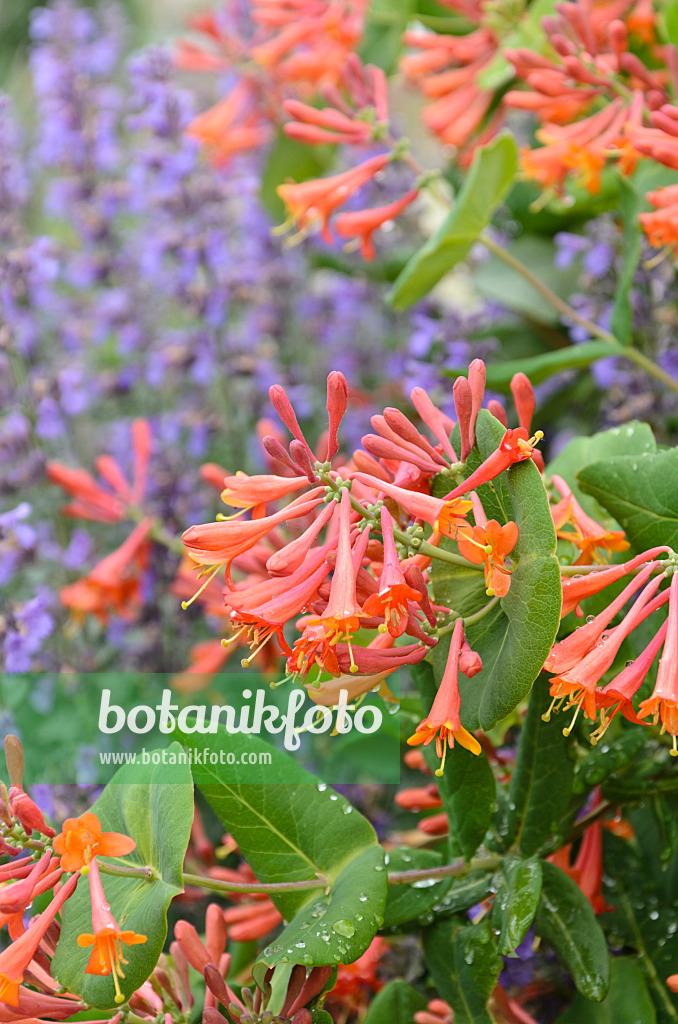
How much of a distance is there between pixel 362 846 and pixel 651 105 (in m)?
0.64

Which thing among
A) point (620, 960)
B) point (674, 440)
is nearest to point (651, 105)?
point (674, 440)

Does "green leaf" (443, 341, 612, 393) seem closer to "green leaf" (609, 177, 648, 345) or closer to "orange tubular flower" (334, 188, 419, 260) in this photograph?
"green leaf" (609, 177, 648, 345)

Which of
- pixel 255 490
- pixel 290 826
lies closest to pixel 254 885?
pixel 290 826

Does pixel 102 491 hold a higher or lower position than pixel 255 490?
lower

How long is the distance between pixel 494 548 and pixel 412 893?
253 millimetres

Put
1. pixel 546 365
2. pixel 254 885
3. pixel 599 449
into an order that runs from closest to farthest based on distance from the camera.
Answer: pixel 254 885 → pixel 599 449 → pixel 546 365

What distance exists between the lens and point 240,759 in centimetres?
58

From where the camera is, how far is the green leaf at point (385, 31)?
1.24 metres

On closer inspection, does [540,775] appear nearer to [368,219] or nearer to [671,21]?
[368,219]

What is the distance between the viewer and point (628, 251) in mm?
900

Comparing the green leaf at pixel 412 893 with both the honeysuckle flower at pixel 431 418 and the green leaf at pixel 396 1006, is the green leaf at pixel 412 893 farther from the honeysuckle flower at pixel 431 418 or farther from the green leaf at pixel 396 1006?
the honeysuckle flower at pixel 431 418

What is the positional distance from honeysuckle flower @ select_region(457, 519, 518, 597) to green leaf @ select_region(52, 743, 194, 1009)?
199mm

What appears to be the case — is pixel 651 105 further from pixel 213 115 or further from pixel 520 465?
pixel 213 115

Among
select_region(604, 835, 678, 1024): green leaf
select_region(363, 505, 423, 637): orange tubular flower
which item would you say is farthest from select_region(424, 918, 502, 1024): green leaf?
select_region(363, 505, 423, 637): orange tubular flower
